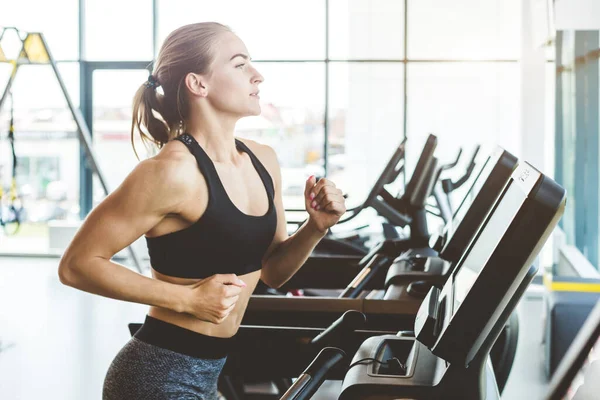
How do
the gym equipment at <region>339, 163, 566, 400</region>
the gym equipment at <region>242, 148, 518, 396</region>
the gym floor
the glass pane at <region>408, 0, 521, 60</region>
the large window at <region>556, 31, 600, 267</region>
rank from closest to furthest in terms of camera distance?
the gym equipment at <region>339, 163, 566, 400</region>, the gym equipment at <region>242, 148, 518, 396</region>, the gym floor, the large window at <region>556, 31, 600, 267</region>, the glass pane at <region>408, 0, 521, 60</region>

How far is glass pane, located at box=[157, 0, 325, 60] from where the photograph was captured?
790 centimetres

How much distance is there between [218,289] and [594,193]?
3.92m

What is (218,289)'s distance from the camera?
4.52 feet

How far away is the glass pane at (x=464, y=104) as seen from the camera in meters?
7.69

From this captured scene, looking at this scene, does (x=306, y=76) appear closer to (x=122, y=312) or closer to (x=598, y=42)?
(x=122, y=312)


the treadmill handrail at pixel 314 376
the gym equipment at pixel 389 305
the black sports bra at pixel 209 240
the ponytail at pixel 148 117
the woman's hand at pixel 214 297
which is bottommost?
the gym equipment at pixel 389 305

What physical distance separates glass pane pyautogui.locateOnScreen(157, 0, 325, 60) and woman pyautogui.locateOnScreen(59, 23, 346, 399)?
634 cm

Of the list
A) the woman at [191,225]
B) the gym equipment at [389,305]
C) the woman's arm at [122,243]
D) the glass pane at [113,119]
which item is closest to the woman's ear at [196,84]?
the woman at [191,225]

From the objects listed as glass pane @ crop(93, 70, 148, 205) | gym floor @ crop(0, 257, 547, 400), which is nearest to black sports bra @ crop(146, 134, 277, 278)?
gym floor @ crop(0, 257, 547, 400)

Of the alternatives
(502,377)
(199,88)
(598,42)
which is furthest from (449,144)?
(199,88)

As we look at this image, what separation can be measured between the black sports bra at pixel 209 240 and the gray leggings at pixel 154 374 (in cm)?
15

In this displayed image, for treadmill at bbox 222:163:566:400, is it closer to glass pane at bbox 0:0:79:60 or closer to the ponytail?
the ponytail

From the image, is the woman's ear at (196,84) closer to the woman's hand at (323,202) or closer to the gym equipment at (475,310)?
the woman's hand at (323,202)

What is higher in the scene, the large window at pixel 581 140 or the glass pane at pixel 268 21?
the glass pane at pixel 268 21
